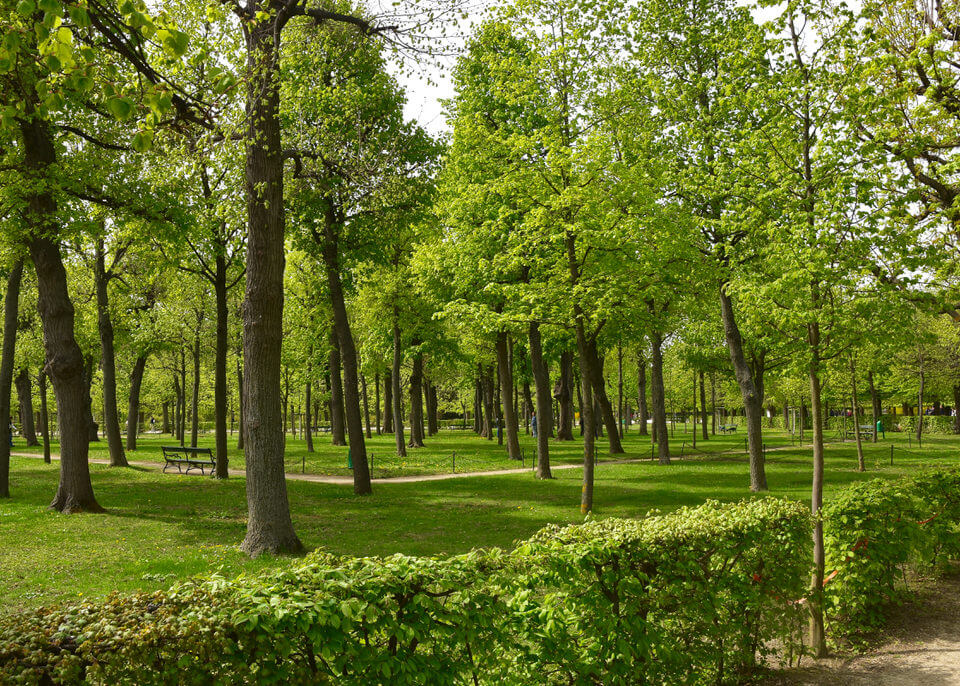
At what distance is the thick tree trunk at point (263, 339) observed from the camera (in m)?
10.1

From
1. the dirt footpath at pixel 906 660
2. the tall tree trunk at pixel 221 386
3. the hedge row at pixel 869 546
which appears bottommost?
the dirt footpath at pixel 906 660

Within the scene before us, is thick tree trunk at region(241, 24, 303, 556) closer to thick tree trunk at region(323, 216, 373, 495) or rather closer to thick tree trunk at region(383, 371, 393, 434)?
thick tree trunk at region(323, 216, 373, 495)

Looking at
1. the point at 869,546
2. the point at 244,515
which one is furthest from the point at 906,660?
the point at 244,515

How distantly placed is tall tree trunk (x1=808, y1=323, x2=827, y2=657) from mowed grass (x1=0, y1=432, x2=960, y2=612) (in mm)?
3603

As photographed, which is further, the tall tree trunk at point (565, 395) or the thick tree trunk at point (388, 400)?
the thick tree trunk at point (388, 400)

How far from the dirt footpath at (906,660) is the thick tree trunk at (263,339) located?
732cm

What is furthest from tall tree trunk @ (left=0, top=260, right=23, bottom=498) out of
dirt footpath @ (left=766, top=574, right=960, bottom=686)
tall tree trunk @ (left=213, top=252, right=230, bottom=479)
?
dirt footpath @ (left=766, top=574, right=960, bottom=686)

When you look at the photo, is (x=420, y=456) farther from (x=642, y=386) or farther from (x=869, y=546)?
(x=869, y=546)

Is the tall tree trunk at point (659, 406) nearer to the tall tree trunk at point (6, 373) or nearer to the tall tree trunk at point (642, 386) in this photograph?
the tall tree trunk at point (642, 386)

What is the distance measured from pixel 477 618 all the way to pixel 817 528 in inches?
191

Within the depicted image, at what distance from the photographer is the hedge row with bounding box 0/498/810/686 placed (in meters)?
3.16

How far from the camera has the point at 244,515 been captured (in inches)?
540

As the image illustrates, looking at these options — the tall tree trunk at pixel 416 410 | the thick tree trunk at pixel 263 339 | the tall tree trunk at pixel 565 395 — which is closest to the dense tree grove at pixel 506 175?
the thick tree trunk at pixel 263 339

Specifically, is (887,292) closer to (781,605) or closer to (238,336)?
(781,605)
